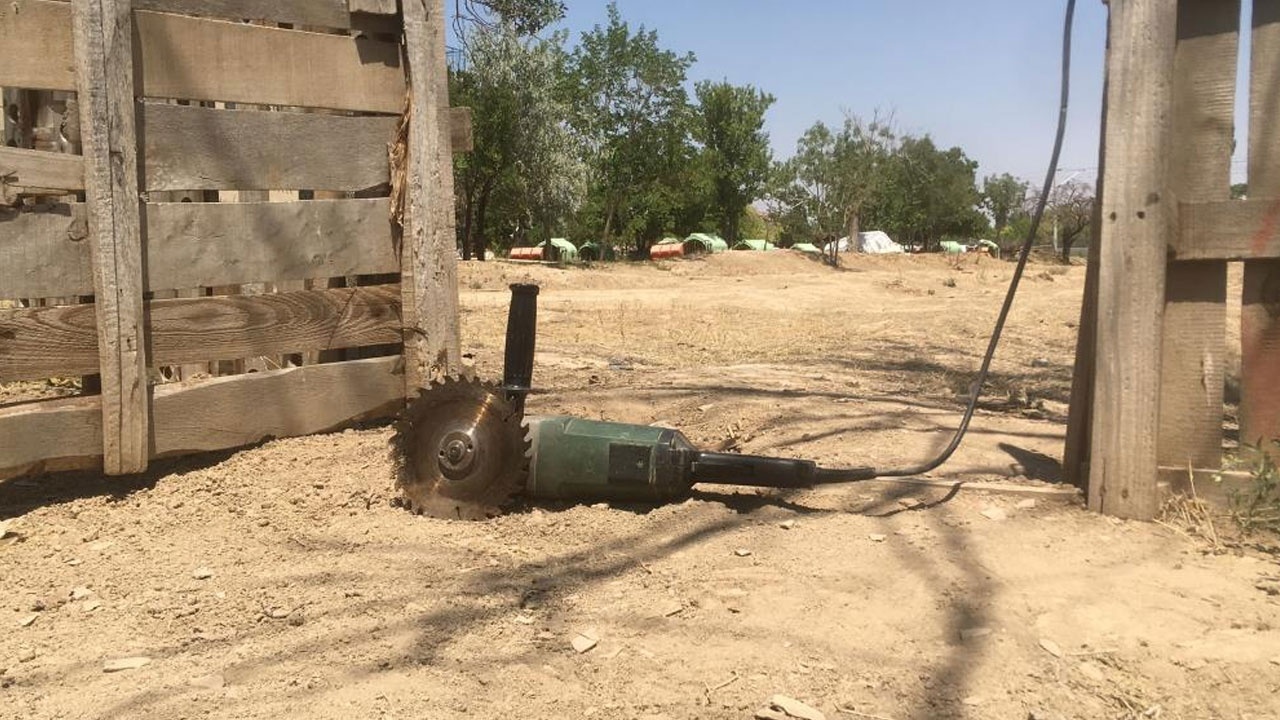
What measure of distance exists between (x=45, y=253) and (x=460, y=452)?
68.5 inches

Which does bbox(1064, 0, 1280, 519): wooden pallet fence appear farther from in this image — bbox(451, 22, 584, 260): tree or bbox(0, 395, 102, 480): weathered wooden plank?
bbox(451, 22, 584, 260): tree

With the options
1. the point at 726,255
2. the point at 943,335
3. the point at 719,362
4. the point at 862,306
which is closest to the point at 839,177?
the point at 726,255

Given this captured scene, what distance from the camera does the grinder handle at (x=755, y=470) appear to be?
3.78m

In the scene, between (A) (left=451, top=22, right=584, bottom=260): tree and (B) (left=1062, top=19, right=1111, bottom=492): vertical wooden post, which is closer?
(B) (left=1062, top=19, right=1111, bottom=492): vertical wooden post

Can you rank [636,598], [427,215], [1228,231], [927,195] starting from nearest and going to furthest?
[636,598], [1228,231], [427,215], [927,195]

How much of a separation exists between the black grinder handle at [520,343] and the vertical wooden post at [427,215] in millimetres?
849

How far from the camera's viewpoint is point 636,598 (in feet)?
10.3

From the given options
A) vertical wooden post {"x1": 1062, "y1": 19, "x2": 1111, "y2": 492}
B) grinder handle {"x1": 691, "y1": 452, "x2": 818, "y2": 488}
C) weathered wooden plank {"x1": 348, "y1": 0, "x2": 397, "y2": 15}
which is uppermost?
weathered wooden plank {"x1": 348, "y1": 0, "x2": 397, "y2": 15}

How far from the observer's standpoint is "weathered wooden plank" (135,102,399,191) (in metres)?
4.18

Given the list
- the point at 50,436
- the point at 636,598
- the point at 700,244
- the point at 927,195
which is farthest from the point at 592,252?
the point at 636,598

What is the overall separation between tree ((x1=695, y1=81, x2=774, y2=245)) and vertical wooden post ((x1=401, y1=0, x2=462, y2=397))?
53.6m

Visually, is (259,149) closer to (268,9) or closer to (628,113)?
(268,9)

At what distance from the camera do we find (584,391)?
19.7ft

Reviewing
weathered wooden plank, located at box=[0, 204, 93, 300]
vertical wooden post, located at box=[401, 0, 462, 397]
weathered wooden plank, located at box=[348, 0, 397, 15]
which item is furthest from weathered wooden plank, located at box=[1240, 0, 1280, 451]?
weathered wooden plank, located at box=[0, 204, 93, 300]
